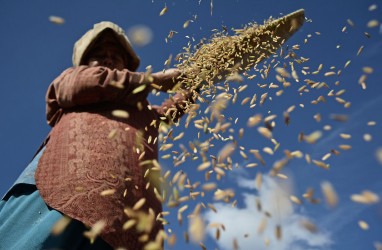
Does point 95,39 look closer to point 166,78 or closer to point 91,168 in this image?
point 166,78

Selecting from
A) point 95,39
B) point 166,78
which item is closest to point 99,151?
point 166,78

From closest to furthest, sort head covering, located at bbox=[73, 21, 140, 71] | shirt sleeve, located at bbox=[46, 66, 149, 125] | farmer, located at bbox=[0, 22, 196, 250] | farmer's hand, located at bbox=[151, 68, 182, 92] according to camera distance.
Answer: farmer, located at bbox=[0, 22, 196, 250]
shirt sleeve, located at bbox=[46, 66, 149, 125]
farmer's hand, located at bbox=[151, 68, 182, 92]
head covering, located at bbox=[73, 21, 140, 71]

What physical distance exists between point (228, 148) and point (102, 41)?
152 centimetres

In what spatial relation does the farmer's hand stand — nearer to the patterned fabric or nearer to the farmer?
the farmer

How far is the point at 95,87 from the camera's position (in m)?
2.73

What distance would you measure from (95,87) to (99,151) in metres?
0.43

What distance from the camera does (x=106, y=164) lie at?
2.54 meters

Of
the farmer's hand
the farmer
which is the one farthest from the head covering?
the farmer's hand

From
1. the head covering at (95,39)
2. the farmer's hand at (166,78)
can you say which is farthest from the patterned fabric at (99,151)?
the head covering at (95,39)

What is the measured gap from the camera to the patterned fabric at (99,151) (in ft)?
7.88

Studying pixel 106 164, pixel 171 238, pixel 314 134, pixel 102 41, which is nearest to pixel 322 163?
pixel 314 134

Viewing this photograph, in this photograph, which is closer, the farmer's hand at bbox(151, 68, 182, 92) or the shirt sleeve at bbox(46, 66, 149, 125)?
the shirt sleeve at bbox(46, 66, 149, 125)

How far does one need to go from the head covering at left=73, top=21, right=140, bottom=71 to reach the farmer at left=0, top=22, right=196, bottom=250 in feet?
0.05

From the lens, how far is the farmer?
236cm
